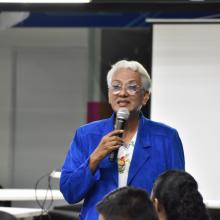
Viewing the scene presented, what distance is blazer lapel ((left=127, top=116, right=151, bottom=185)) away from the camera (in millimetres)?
2492

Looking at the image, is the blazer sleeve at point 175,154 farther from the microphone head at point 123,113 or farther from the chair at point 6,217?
the chair at point 6,217

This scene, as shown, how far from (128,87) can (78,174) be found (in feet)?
1.44

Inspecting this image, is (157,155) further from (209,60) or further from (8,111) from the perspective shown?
(8,111)

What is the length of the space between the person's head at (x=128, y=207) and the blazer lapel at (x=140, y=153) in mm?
649

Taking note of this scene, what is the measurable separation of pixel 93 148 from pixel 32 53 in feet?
14.0

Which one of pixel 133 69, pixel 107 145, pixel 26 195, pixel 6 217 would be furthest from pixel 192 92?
pixel 107 145

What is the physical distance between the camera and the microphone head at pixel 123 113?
2443 mm

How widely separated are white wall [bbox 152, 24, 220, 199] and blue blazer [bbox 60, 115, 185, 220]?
3.03m

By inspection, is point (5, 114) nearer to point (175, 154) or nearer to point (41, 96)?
point (41, 96)

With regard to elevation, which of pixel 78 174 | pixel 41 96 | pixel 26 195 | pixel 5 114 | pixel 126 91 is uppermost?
pixel 126 91

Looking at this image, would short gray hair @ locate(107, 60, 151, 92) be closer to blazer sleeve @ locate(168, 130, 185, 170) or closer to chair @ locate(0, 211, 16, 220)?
blazer sleeve @ locate(168, 130, 185, 170)

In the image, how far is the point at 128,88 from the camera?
2.51 m

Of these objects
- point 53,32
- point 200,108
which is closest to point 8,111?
point 53,32

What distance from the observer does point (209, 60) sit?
558 centimetres
